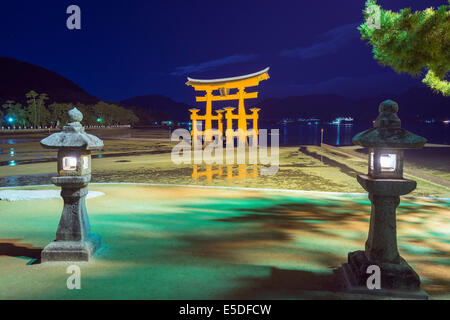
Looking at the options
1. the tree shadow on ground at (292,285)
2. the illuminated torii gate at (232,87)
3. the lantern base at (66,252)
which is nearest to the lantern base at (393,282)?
the tree shadow on ground at (292,285)

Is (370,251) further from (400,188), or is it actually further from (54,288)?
(54,288)

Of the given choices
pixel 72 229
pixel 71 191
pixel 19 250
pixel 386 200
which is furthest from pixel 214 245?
pixel 19 250

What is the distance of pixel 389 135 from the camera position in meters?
3.09

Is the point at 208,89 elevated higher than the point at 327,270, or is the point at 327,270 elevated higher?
the point at 208,89

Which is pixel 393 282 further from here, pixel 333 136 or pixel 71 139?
pixel 333 136

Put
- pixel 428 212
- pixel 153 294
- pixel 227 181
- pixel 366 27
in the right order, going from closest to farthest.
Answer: pixel 153 294, pixel 366 27, pixel 428 212, pixel 227 181

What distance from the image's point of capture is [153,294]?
9.72ft

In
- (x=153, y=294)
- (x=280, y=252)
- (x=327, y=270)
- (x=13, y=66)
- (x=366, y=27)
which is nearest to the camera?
(x=153, y=294)

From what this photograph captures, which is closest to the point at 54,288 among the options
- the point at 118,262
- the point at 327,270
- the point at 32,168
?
the point at 118,262

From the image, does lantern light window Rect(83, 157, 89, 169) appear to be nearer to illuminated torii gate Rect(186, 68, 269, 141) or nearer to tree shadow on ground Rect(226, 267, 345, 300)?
tree shadow on ground Rect(226, 267, 345, 300)

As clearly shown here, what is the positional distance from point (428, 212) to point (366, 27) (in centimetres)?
408

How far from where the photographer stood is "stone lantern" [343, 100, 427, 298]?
3016 mm

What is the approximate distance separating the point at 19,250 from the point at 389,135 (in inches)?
192

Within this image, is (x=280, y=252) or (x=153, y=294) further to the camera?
(x=280, y=252)
